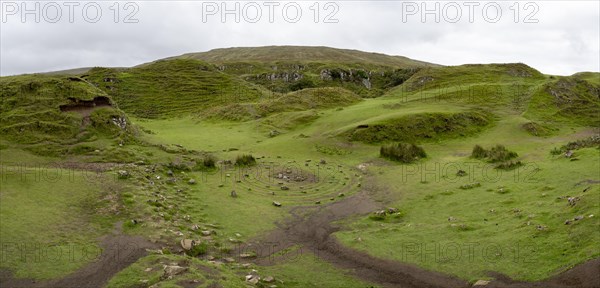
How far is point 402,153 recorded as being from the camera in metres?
42.8

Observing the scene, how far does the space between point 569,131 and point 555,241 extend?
1767 inches

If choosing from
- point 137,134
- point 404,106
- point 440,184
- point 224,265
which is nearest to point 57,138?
point 137,134

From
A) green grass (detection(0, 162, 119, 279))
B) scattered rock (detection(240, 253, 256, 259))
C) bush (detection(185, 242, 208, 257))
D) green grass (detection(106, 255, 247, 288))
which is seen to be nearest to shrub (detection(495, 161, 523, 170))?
scattered rock (detection(240, 253, 256, 259))

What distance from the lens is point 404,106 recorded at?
2489 inches

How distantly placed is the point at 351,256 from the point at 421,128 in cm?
3331

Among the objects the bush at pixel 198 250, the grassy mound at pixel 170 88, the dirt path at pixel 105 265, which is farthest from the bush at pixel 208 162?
the grassy mound at pixel 170 88

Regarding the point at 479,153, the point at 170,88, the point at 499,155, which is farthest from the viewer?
the point at 170,88

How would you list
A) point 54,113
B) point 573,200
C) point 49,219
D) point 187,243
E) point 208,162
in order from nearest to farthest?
point 49,219 → point 187,243 → point 573,200 → point 54,113 → point 208,162

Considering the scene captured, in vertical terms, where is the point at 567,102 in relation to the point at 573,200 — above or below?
above

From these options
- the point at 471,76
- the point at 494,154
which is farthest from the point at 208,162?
the point at 471,76

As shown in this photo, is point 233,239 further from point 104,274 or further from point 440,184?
point 440,184

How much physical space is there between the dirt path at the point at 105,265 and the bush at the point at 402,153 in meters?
27.7

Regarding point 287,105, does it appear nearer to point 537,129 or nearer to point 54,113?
point 537,129

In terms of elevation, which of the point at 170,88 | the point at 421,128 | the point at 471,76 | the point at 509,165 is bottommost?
the point at 509,165
